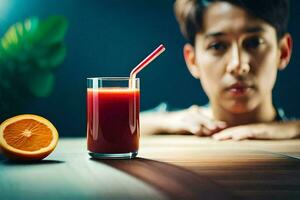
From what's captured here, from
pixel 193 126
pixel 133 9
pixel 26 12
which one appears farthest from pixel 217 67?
pixel 26 12

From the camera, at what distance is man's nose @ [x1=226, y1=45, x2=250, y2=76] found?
1797 millimetres

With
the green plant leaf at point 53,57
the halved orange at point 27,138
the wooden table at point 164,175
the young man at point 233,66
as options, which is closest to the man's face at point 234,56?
the young man at point 233,66

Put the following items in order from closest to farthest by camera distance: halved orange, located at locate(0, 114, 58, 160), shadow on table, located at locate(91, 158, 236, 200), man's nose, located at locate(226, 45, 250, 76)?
shadow on table, located at locate(91, 158, 236, 200) < halved orange, located at locate(0, 114, 58, 160) < man's nose, located at locate(226, 45, 250, 76)

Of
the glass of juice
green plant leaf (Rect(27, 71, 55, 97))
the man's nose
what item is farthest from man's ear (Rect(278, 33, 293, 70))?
green plant leaf (Rect(27, 71, 55, 97))

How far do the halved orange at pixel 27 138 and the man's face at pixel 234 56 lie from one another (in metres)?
0.68

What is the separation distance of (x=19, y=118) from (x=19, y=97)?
433 mm

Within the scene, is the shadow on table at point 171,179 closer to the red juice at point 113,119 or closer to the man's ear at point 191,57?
the red juice at point 113,119

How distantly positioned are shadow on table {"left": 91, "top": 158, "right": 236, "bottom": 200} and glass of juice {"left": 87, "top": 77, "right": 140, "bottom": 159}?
4cm

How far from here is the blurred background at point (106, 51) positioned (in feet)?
5.96

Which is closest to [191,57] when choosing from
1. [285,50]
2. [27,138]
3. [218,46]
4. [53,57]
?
[218,46]

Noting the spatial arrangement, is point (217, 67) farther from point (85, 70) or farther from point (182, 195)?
point (182, 195)

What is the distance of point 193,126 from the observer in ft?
6.01

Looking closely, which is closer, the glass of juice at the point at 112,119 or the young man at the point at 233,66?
the glass of juice at the point at 112,119

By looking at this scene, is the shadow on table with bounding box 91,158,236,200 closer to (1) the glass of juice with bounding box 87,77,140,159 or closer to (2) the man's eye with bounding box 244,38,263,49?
(1) the glass of juice with bounding box 87,77,140,159
